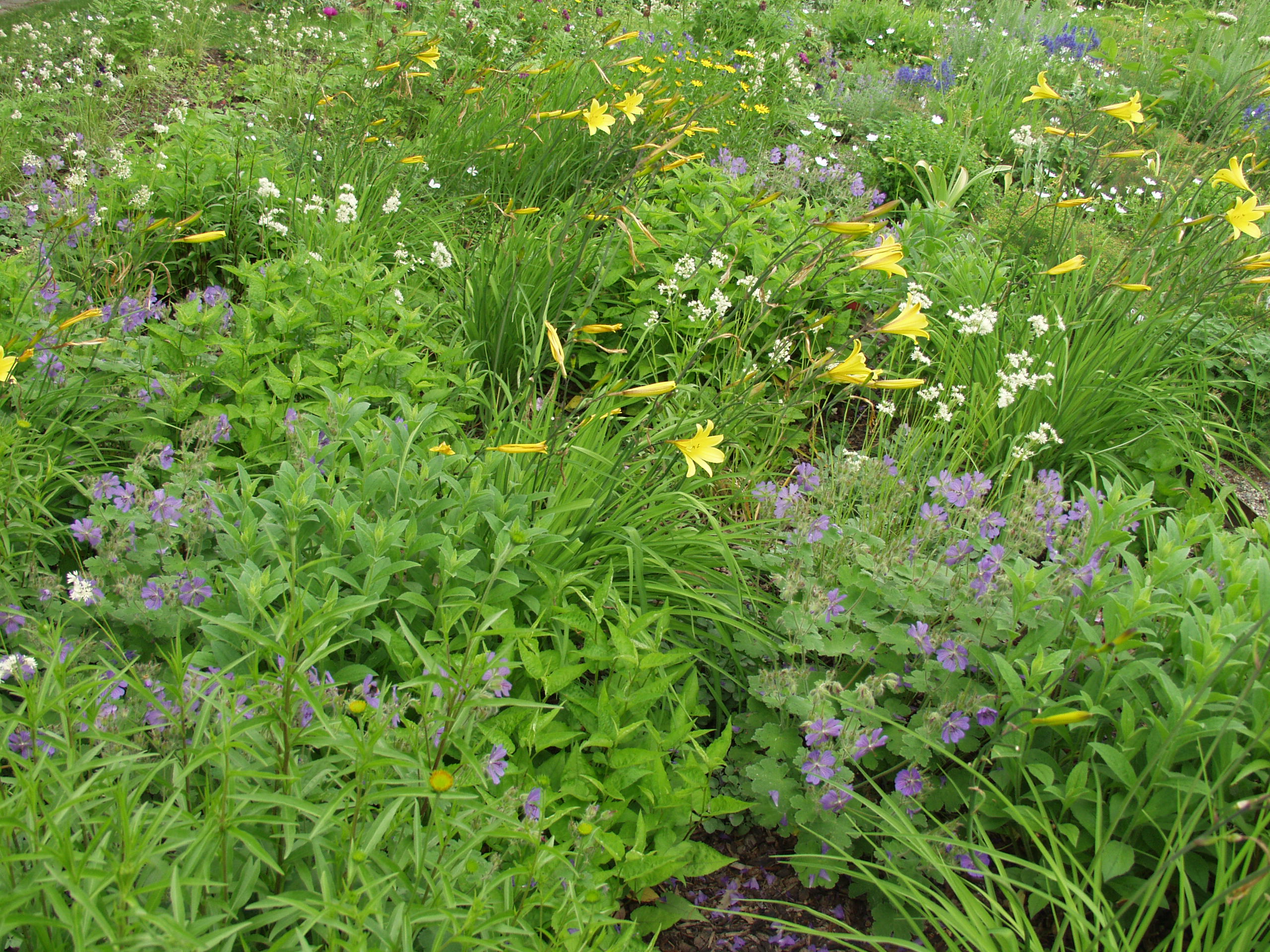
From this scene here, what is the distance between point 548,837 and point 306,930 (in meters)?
0.69

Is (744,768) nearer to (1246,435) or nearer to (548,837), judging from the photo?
(548,837)

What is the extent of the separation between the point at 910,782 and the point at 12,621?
1.86 metres

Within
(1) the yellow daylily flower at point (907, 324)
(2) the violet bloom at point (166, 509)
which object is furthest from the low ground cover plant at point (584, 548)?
(1) the yellow daylily flower at point (907, 324)

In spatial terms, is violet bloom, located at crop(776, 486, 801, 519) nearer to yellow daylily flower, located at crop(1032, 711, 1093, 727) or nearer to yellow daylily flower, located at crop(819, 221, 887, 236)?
yellow daylily flower, located at crop(819, 221, 887, 236)

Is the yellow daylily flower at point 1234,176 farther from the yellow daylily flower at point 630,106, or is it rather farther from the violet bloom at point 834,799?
the violet bloom at point 834,799

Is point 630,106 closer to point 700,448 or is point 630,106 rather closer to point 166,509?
point 700,448

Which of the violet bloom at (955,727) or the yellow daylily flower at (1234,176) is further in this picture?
the yellow daylily flower at (1234,176)

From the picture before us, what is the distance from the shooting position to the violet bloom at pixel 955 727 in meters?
1.79

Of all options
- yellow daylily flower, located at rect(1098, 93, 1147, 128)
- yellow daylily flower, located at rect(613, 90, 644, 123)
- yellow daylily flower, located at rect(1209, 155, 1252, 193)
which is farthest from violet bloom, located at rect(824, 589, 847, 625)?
yellow daylily flower, located at rect(1098, 93, 1147, 128)

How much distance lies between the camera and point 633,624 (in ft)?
5.96

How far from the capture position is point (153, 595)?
175 centimetres

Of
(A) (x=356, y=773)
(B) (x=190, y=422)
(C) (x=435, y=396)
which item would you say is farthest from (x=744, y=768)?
(B) (x=190, y=422)

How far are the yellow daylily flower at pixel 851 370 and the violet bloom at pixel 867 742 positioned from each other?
77 centimetres

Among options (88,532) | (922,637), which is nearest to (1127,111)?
(922,637)
